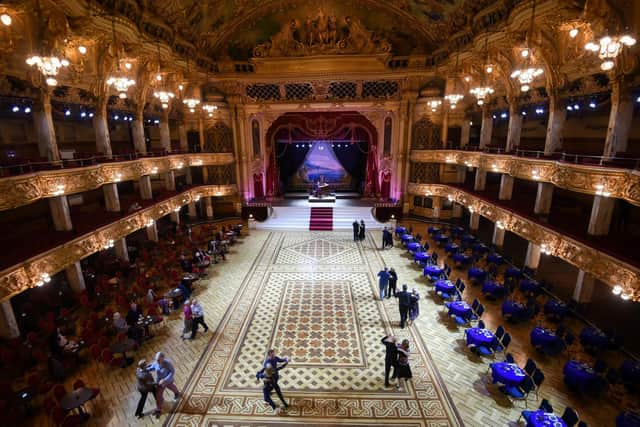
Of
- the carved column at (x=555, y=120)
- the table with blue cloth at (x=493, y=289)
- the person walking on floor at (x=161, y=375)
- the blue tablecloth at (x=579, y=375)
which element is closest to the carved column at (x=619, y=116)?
the carved column at (x=555, y=120)

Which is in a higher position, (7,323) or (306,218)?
(306,218)

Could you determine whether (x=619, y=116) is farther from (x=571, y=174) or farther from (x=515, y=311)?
(x=515, y=311)

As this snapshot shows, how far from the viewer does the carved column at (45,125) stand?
10945 millimetres

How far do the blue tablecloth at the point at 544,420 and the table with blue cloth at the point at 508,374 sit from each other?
0.98 metres

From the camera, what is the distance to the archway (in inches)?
905

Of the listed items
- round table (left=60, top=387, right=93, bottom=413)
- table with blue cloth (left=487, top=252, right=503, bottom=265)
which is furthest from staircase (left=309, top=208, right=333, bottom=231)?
round table (left=60, top=387, right=93, bottom=413)

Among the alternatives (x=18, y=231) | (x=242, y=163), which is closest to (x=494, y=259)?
(x=242, y=163)

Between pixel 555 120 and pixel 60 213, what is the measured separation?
18.8 meters

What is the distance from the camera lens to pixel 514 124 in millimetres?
15641

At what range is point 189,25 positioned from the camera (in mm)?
17391

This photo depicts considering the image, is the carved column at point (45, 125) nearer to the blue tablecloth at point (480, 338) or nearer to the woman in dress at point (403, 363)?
the woman in dress at point (403, 363)

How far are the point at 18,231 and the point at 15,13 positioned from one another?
9488mm

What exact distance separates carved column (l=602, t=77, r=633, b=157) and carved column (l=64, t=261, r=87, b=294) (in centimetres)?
1847

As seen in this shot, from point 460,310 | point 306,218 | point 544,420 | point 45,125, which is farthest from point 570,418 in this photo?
point 306,218
